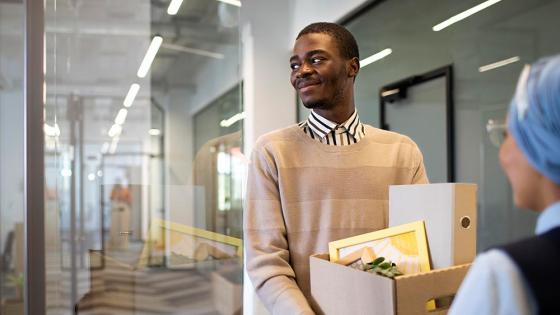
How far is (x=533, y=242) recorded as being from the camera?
0.55 metres

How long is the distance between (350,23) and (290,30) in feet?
2.35

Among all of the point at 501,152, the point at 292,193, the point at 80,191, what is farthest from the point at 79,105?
the point at 501,152

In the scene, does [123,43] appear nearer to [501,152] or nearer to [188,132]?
[188,132]

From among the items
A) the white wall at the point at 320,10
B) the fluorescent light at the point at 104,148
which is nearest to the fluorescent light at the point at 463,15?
the white wall at the point at 320,10

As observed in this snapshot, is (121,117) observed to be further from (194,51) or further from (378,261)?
(378,261)

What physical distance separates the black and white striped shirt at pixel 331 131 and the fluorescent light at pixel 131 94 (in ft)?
4.41

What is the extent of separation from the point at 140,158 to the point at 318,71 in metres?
1.43

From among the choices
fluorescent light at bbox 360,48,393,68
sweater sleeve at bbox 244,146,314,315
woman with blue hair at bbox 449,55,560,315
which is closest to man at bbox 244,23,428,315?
sweater sleeve at bbox 244,146,314,315

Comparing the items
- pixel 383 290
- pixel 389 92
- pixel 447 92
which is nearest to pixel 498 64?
pixel 447 92

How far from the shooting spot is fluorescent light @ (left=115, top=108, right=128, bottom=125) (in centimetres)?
239

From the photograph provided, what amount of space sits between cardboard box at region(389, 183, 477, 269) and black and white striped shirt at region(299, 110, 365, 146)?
29 centimetres

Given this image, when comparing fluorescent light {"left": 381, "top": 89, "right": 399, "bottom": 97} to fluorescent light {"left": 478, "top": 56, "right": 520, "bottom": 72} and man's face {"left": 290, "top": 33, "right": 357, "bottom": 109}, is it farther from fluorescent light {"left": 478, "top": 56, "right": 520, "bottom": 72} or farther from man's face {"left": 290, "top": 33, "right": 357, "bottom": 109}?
man's face {"left": 290, "top": 33, "right": 357, "bottom": 109}

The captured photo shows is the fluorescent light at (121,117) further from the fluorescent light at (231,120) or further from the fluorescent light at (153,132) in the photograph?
the fluorescent light at (231,120)

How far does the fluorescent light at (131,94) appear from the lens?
2.45 m
